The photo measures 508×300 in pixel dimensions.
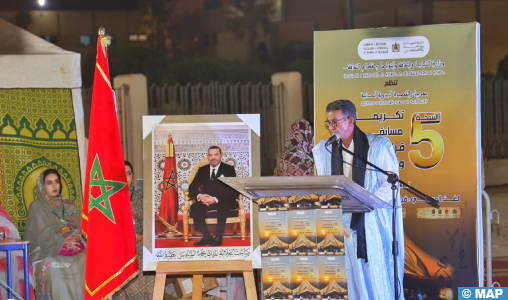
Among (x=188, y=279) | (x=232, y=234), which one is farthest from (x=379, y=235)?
(x=188, y=279)

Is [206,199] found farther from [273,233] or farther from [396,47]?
[396,47]

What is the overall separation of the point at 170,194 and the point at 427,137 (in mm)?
1803

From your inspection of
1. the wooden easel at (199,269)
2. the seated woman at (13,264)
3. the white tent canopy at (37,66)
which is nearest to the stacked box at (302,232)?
the wooden easel at (199,269)

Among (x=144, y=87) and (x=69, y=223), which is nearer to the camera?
(x=69, y=223)

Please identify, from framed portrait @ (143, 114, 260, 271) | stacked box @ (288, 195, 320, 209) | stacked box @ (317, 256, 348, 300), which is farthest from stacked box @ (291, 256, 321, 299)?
framed portrait @ (143, 114, 260, 271)

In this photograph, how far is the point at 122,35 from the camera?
11.0 meters

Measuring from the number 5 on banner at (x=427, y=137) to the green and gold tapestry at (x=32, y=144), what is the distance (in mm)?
2743

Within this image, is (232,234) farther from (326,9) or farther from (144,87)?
(326,9)

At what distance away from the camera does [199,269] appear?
115 inches

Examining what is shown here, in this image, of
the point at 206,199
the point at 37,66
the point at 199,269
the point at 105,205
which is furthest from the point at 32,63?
the point at 199,269

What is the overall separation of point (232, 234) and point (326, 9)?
906 cm

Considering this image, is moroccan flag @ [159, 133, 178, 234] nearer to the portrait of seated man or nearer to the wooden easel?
the portrait of seated man

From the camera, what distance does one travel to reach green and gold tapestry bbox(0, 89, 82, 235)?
4062 millimetres

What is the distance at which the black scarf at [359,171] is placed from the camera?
126 inches
